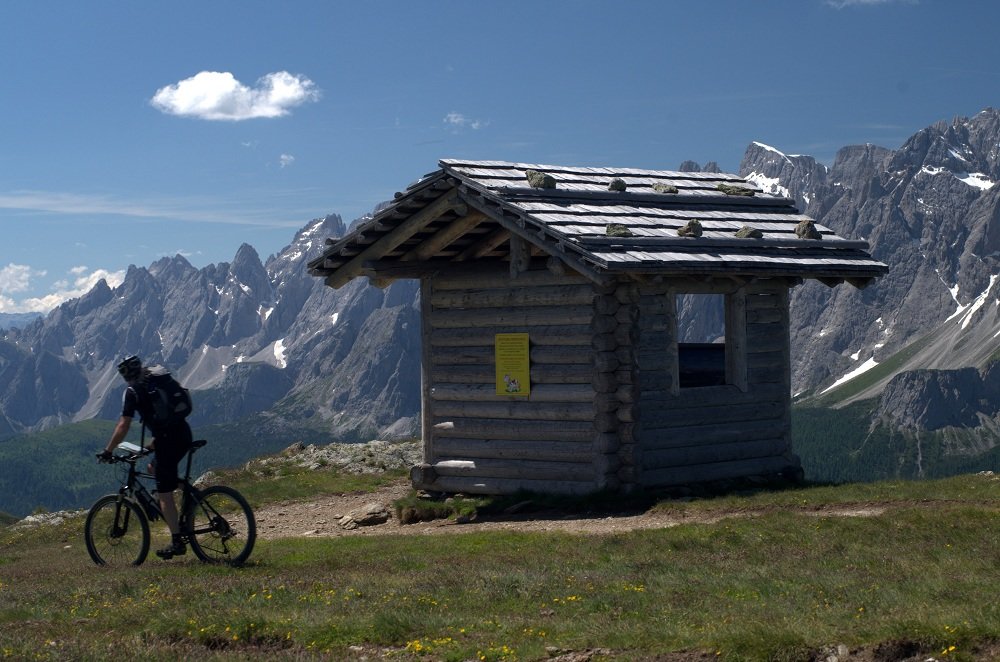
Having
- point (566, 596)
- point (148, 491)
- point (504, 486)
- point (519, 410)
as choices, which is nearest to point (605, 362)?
point (519, 410)

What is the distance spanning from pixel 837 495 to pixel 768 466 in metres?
3.90

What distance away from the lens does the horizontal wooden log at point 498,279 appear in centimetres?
2027

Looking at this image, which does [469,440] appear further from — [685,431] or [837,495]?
[837,495]

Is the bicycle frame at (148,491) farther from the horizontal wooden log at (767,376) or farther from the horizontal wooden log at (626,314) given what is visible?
the horizontal wooden log at (767,376)

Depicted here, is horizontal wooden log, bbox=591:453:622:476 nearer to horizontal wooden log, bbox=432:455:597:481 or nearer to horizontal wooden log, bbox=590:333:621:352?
horizontal wooden log, bbox=432:455:597:481

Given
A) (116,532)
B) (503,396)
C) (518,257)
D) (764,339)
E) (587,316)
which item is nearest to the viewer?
(116,532)

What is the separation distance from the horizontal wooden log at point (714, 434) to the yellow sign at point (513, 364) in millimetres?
2448

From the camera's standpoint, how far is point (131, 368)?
13070mm

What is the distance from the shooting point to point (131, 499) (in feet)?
45.4

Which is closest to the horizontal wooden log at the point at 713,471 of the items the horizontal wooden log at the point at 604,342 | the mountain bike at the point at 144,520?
the horizontal wooden log at the point at 604,342

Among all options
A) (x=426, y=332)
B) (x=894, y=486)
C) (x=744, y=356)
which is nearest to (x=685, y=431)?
(x=744, y=356)

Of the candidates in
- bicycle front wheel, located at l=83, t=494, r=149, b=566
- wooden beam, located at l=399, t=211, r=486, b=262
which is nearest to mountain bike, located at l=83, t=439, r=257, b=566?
bicycle front wheel, located at l=83, t=494, r=149, b=566

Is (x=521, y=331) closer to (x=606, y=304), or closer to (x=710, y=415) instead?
(x=606, y=304)

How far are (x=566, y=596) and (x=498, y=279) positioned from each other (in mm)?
11354
